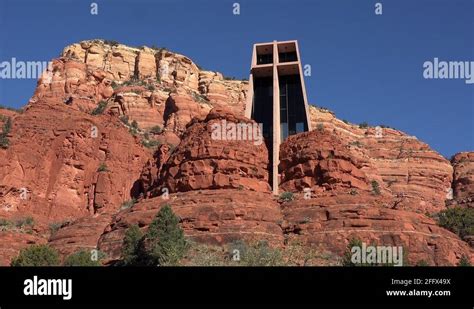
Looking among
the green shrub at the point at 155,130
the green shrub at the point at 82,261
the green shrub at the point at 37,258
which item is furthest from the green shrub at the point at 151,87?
the green shrub at the point at 82,261

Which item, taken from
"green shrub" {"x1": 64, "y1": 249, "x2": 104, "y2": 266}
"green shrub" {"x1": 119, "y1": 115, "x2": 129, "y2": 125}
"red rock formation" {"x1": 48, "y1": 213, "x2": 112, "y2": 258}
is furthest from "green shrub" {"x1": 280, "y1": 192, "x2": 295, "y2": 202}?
"green shrub" {"x1": 119, "y1": 115, "x2": 129, "y2": 125}

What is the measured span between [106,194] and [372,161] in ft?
191

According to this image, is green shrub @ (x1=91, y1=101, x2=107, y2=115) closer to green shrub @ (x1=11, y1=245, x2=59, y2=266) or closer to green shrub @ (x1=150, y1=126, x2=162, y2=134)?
green shrub @ (x1=150, y1=126, x2=162, y2=134)

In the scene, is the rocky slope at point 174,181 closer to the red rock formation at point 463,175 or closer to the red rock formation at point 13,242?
the red rock formation at point 13,242

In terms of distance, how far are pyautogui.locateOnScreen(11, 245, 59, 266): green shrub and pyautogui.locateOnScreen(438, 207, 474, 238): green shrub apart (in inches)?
1430

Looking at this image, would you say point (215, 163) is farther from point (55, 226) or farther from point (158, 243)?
point (55, 226)

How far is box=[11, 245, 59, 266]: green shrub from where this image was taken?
1767 inches

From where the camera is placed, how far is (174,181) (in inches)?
2247

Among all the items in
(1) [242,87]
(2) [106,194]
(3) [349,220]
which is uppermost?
(1) [242,87]

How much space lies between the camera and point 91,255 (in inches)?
1911

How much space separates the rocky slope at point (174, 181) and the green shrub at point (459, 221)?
4498mm
